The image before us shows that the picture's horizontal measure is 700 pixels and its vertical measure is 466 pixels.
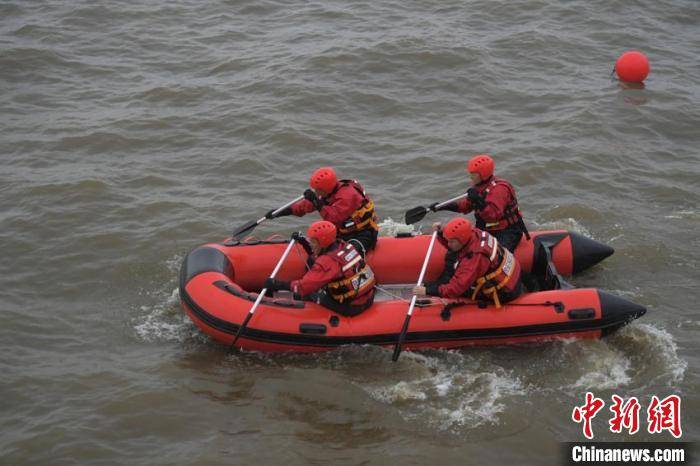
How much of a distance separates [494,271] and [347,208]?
5.41 feet

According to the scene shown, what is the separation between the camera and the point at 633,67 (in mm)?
13766

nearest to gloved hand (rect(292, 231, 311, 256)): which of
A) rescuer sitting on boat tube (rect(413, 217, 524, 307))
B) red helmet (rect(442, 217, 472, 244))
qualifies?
rescuer sitting on boat tube (rect(413, 217, 524, 307))

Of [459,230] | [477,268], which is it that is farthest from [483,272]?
[459,230]

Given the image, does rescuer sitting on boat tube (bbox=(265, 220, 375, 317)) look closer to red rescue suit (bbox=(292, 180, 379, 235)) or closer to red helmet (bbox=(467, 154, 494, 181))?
red rescue suit (bbox=(292, 180, 379, 235))

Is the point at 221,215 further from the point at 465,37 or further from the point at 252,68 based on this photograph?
the point at 465,37

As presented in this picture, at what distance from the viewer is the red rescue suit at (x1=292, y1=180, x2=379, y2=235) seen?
872cm

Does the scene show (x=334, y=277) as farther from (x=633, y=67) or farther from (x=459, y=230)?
(x=633, y=67)

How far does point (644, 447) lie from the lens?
277 inches

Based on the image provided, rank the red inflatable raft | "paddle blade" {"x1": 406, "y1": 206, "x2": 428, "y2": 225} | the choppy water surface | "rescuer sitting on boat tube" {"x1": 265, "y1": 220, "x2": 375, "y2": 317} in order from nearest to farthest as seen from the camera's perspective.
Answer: the choppy water surface, "rescuer sitting on boat tube" {"x1": 265, "y1": 220, "x2": 375, "y2": 317}, the red inflatable raft, "paddle blade" {"x1": 406, "y1": 206, "x2": 428, "y2": 225}

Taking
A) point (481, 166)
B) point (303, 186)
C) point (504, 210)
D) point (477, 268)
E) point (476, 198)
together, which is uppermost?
point (481, 166)

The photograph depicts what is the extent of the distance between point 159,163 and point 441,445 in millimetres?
6494

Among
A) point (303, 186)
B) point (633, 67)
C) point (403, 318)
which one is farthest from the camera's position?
point (633, 67)

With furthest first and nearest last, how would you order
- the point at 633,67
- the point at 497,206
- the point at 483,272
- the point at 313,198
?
the point at 633,67
the point at 313,198
the point at 497,206
the point at 483,272

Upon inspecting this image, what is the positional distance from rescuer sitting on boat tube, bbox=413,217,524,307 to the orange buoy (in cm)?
693
